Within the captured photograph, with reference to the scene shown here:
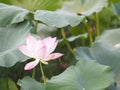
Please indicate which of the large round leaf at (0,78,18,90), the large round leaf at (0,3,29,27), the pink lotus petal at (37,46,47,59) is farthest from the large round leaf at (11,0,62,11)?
the pink lotus petal at (37,46,47,59)

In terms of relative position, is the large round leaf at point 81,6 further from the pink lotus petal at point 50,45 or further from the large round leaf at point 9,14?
the pink lotus petal at point 50,45

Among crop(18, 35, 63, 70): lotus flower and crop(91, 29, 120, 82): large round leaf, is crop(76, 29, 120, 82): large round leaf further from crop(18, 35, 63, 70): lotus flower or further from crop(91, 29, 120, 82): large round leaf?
crop(18, 35, 63, 70): lotus flower

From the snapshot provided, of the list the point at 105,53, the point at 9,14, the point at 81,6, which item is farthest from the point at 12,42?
the point at 81,6

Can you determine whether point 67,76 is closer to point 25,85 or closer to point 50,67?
point 25,85

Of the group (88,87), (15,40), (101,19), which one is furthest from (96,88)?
(101,19)

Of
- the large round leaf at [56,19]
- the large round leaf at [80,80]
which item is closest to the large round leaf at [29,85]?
the large round leaf at [80,80]

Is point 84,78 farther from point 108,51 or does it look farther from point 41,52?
point 108,51
